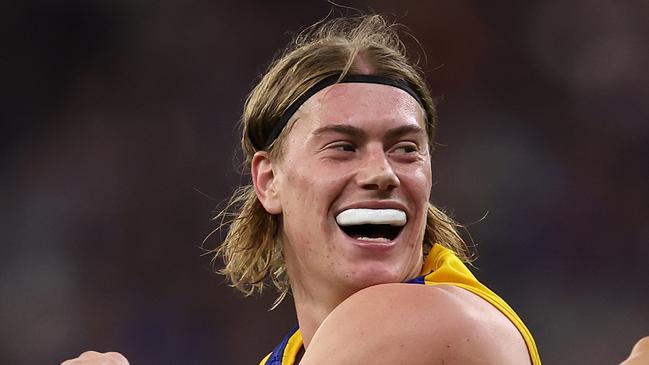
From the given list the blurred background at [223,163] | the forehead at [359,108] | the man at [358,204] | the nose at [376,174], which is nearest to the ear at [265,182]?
the man at [358,204]

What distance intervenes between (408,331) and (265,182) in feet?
2.69

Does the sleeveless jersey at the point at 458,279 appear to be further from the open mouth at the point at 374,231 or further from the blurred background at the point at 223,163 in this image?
the blurred background at the point at 223,163

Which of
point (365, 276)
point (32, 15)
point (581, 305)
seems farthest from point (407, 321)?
point (32, 15)

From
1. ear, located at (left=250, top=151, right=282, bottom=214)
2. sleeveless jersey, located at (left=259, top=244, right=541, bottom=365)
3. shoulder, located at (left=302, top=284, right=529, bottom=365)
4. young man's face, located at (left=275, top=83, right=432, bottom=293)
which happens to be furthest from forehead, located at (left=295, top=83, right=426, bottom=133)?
shoulder, located at (left=302, top=284, right=529, bottom=365)

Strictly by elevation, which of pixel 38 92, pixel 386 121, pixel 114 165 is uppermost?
pixel 386 121

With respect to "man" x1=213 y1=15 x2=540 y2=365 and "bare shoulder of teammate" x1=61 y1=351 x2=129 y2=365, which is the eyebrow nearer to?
"man" x1=213 y1=15 x2=540 y2=365

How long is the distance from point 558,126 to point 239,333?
6.03 ft

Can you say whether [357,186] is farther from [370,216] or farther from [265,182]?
[265,182]

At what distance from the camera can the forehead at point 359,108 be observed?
239 cm

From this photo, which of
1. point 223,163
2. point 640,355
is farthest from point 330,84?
point 223,163

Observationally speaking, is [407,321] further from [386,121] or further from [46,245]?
[46,245]

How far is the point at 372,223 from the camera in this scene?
2330 mm

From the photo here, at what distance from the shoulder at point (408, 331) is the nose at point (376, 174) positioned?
345 millimetres

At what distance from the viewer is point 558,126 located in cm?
473
